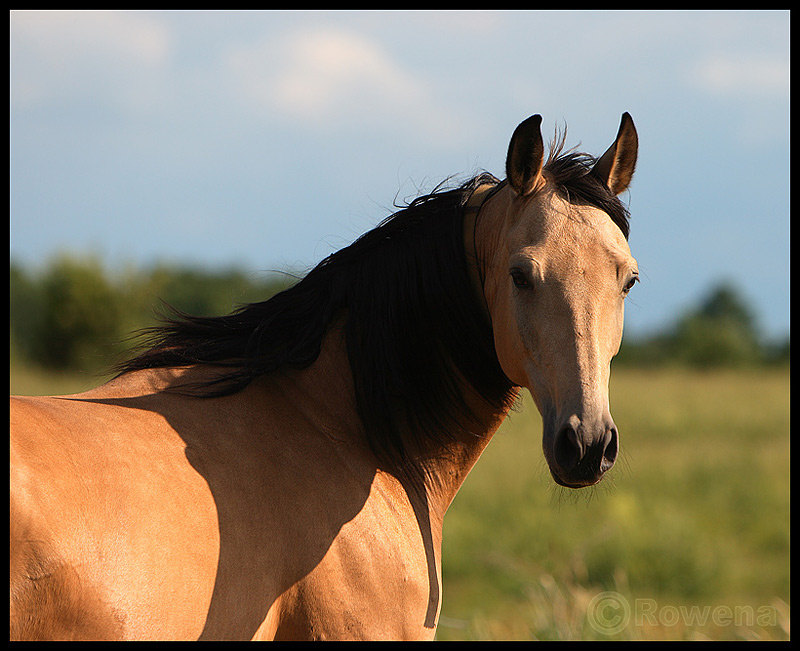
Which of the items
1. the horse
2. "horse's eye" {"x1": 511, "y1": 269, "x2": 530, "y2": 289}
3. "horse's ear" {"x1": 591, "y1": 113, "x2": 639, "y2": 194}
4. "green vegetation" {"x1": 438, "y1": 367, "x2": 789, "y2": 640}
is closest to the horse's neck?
the horse

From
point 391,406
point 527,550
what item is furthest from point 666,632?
point 391,406

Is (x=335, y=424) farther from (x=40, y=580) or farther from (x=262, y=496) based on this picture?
(x=40, y=580)

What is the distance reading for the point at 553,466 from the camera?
221 cm

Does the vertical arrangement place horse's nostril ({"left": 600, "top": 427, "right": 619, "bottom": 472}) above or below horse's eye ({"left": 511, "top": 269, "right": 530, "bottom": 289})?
below

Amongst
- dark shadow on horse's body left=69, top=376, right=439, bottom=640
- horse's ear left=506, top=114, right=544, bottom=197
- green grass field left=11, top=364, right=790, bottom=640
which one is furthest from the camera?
green grass field left=11, top=364, right=790, bottom=640

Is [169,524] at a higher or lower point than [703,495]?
higher

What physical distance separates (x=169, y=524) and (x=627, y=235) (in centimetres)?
181

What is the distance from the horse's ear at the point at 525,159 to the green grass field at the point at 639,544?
379 cm

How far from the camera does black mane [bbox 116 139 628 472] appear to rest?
2.69m

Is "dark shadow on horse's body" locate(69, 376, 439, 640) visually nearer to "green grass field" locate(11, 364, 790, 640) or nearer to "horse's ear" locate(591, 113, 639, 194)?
"horse's ear" locate(591, 113, 639, 194)

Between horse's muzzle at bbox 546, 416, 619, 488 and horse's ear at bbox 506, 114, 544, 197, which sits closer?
horse's muzzle at bbox 546, 416, 619, 488

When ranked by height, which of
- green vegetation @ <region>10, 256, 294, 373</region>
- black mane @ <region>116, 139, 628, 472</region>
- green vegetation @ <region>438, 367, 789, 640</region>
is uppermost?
black mane @ <region>116, 139, 628, 472</region>

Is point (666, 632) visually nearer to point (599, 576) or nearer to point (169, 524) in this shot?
point (599, 576)

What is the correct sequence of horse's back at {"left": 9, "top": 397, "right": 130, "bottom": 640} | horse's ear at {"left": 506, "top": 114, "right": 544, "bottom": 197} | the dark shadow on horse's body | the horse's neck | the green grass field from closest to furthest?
1. horse's back at {"left": 9, "top": 397, "right": 130, "bottom": 640}
2. the dark shadow on horse's body
3. horse's ear at {"left": 506, "top": 114, "right": 544, "bottom": 197}
4. the horse's neck
5. the green grass field
